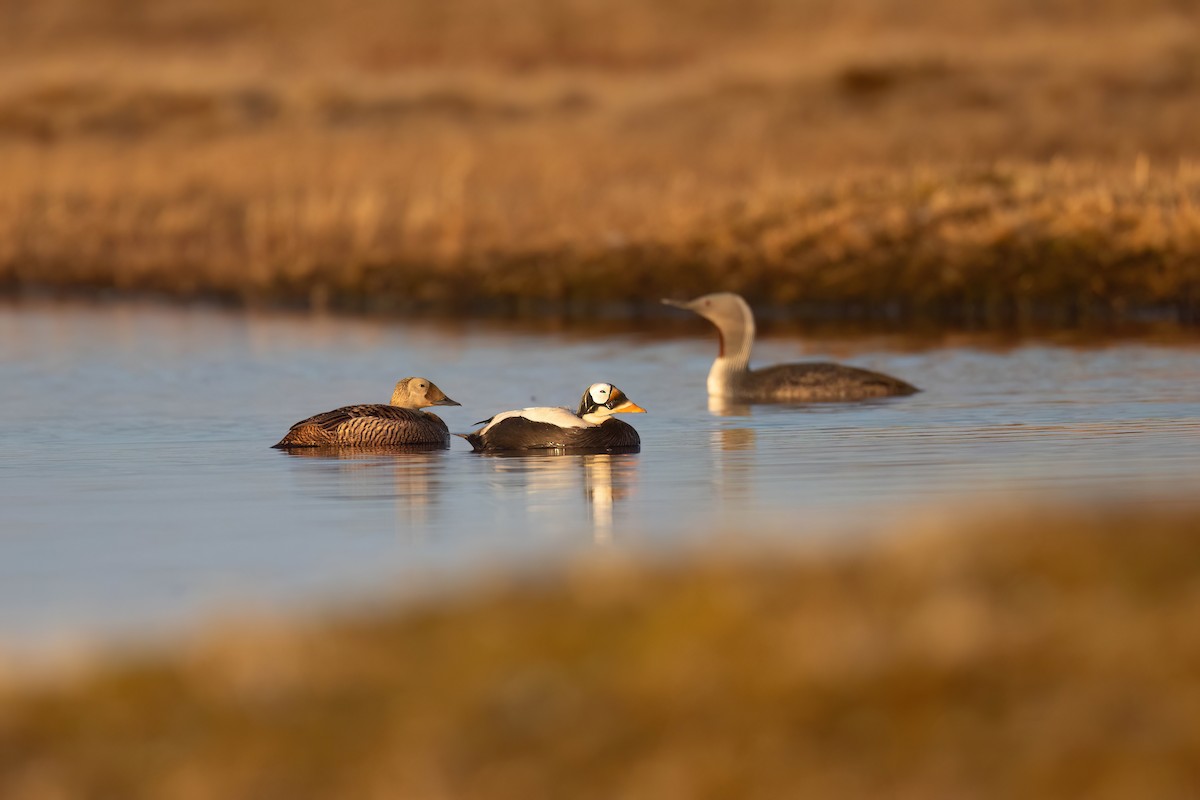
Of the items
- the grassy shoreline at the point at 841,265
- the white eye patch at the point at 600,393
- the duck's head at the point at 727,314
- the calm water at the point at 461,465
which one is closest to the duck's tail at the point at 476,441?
the calm water at the point at 461,465

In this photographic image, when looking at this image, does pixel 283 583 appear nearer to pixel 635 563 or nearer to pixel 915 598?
pixel 635 563

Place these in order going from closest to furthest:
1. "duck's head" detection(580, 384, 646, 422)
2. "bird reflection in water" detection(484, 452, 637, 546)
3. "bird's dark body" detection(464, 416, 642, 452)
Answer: "bird reflection in water" detection(484, 452, 637, 546), "bird's dark body" detection(464, 416, 642, 452), "duck's head" detection(580, 384, 646, 422)

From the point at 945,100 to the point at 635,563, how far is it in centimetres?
3984

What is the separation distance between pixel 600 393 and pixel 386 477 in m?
1.90

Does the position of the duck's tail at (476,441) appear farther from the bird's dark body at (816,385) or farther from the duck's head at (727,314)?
the duck's head at (727,314)

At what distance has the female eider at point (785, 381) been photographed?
18.3 metres

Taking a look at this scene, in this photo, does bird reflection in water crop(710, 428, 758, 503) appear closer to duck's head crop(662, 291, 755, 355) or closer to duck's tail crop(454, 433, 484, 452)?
duck's tail crop(454, 433, 484, 452)

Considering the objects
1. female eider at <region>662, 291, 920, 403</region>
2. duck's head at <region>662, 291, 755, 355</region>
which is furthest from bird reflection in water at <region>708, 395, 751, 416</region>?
duck's head at <region>662, 291, 755, 355</region>

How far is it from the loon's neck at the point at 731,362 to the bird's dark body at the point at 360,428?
4004 millimetres

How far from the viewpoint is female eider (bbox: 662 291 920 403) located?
722 inches

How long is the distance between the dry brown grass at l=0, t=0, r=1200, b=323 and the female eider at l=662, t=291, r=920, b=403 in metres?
7.97

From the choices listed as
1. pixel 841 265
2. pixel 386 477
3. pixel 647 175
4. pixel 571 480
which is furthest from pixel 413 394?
pixel 647 175

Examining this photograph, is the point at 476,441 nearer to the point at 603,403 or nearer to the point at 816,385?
the point at 603,403

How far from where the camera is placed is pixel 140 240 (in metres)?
34.0
